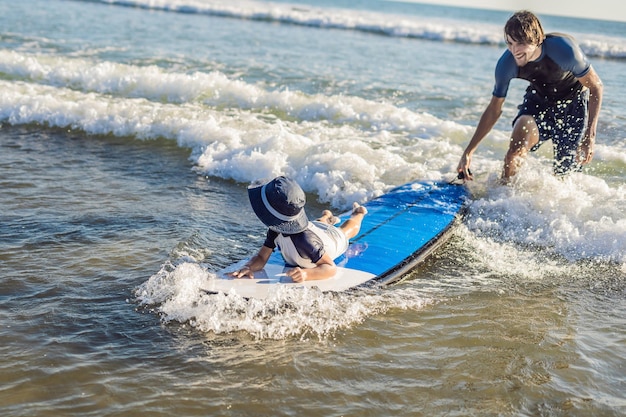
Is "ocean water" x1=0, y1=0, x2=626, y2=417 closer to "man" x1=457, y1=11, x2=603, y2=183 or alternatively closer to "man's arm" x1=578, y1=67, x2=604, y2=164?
"man" x1=457, y1=11, x2=603, y2=183

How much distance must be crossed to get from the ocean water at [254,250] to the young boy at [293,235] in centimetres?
31

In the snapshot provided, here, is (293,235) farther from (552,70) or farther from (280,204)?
(552,70)

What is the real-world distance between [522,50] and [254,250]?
9.41 ft

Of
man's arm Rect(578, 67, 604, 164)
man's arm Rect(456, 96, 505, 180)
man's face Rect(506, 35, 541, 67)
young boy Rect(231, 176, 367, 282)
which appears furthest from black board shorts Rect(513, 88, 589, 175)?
young boy Rect(231, 176, 367, 282)

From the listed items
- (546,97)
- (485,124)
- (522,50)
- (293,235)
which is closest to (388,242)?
(293,235)

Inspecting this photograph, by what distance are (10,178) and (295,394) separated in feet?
16.6

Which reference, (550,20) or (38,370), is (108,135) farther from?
(550,20)

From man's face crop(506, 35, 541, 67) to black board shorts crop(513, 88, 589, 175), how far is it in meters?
0.63

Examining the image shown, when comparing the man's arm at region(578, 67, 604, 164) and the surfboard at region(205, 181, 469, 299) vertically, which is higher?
the man's arm at region(578, 67, 604, 164)

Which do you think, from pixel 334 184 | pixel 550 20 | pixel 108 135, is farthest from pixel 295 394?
pixel 550 20

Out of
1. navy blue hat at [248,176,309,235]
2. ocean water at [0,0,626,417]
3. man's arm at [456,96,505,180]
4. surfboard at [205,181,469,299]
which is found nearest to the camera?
ocean water at [0,0,626,417]

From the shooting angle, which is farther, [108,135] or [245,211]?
[108,135]

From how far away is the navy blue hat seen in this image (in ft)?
14.8

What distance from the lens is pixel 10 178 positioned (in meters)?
7.24
